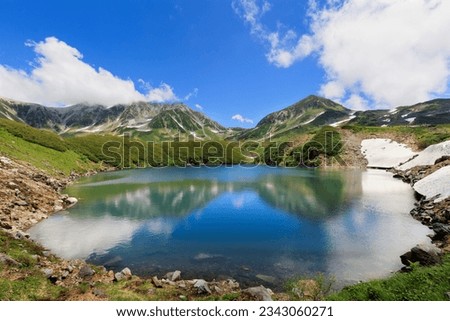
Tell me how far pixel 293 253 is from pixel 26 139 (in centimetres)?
9753

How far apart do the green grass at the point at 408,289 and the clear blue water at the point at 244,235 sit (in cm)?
693

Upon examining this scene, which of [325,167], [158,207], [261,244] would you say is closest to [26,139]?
[158,207]

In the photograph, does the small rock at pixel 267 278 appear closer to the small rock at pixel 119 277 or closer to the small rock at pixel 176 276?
the small rock at pixel 176 276

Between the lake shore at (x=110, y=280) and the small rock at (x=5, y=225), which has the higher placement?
the small rock at (x=5, y=225)

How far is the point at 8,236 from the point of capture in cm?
2570

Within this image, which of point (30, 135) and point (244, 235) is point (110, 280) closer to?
point (244, 235)

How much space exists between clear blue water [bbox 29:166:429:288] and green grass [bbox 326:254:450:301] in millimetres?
6931

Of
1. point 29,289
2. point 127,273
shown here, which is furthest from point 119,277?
point 29,289

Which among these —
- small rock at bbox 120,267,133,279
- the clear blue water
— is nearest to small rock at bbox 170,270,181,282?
the clear blue water

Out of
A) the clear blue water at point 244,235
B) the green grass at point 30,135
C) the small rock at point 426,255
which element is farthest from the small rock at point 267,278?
the green grass at point 30,135

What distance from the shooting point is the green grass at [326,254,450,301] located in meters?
12.7

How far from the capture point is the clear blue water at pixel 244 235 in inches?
918

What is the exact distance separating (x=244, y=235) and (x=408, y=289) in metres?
20.1

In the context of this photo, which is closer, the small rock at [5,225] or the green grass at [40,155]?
the small rock at [5,225]
